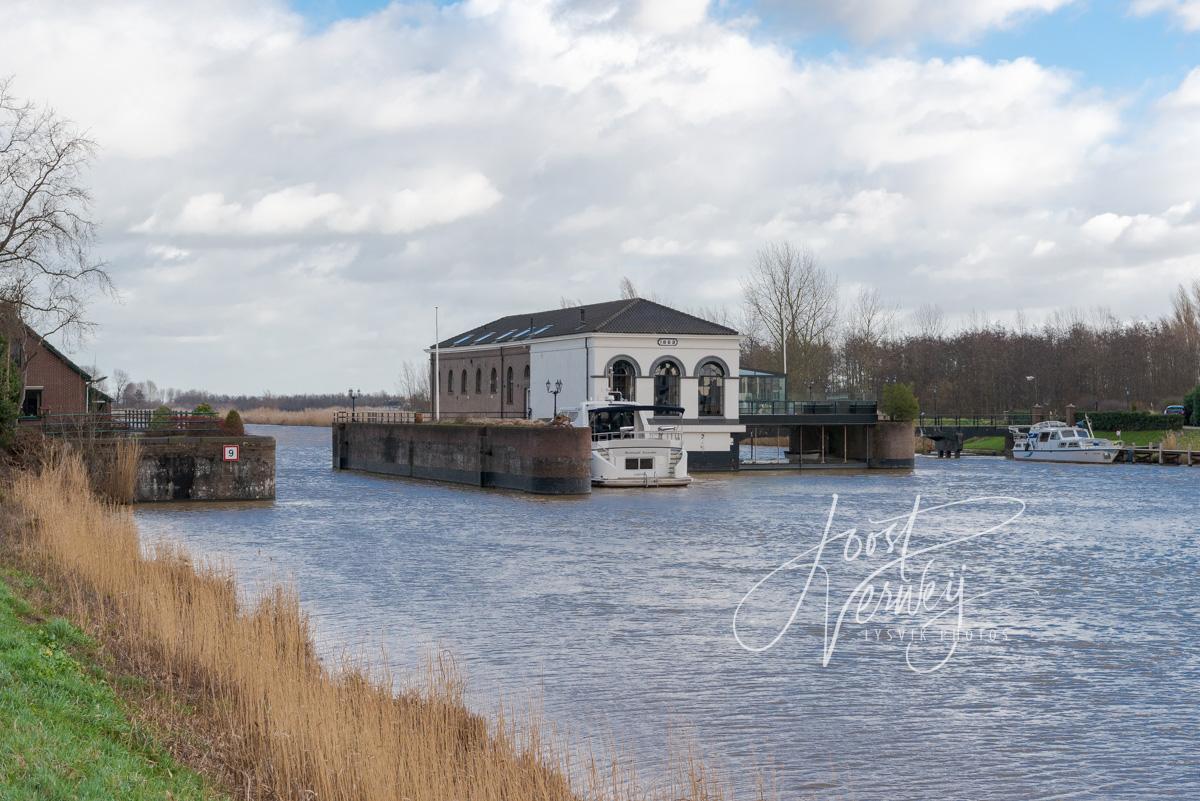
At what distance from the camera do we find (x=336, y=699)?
10.4 m

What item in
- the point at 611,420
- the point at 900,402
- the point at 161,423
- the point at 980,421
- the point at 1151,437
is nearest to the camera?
the point at 161,423

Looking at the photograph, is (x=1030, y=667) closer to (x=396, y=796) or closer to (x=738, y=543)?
(x=396, y=796)

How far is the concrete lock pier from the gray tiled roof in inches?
320

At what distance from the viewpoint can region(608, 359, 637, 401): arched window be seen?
55281 millimetres

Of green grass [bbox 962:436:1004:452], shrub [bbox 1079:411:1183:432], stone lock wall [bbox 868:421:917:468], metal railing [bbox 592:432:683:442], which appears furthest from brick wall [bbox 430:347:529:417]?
shrub [bbox 1079:411:1183:432]

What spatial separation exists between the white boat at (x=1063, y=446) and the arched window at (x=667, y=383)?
25835mm

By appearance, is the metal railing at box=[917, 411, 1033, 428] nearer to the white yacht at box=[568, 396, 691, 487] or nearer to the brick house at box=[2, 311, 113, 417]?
the white yacht at box=[568, 396, 691, 487]

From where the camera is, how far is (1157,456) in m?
67.9

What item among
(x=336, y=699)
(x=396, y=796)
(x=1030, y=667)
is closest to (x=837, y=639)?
(x=1030, y=667)

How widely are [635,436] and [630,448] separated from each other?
→ 139cm

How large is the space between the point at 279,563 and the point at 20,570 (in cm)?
816

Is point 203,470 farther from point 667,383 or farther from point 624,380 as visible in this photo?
point 667,383

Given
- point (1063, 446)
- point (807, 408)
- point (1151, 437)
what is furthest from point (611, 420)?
point (1151, 437)

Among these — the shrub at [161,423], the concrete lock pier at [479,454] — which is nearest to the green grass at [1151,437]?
the concrete lock pier at [479,454]
